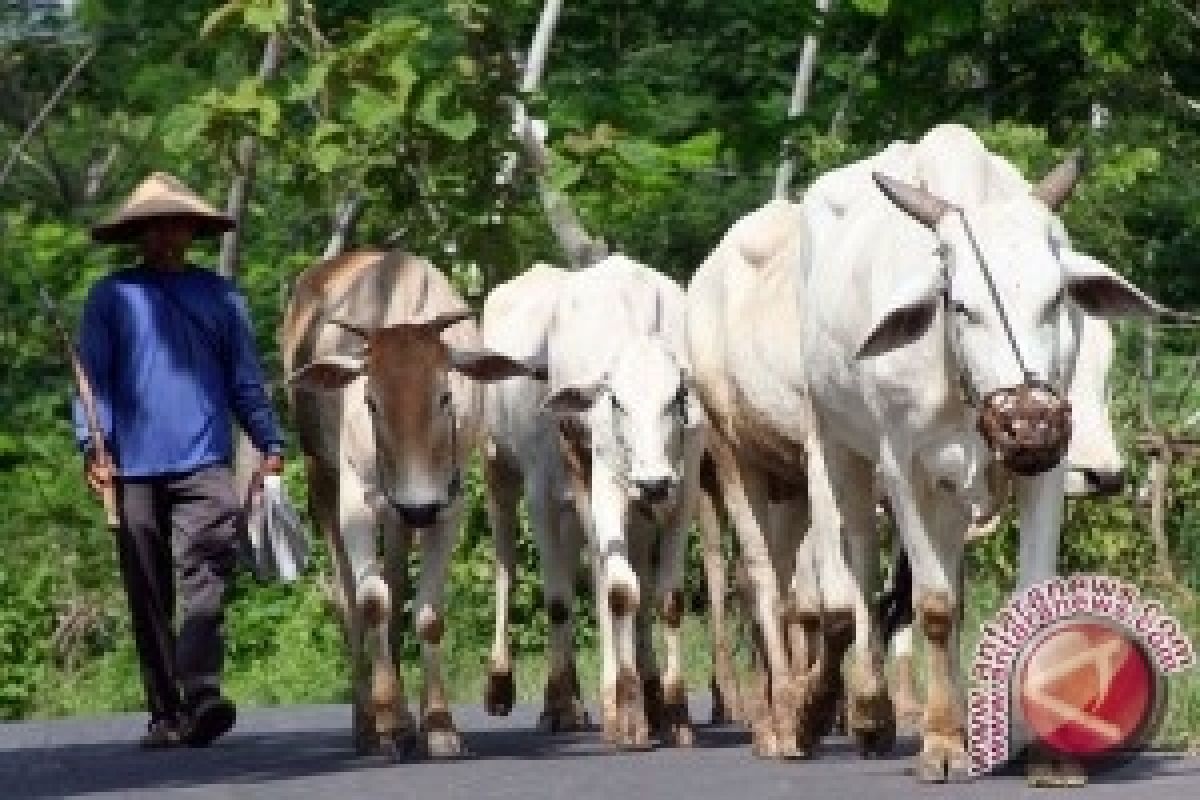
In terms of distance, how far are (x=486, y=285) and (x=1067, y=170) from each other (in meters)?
7.83

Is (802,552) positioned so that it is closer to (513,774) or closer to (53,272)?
(513,774)

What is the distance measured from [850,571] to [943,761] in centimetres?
175

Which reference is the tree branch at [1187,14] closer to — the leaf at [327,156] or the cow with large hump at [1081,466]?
the leaf at [327,156]

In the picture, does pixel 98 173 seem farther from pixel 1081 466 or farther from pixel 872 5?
pixel 1081 466

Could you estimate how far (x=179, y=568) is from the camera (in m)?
17.0

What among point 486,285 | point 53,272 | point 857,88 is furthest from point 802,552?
point 53,272

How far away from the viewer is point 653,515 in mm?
16688

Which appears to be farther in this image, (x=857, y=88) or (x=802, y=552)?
(x=857, y=88)

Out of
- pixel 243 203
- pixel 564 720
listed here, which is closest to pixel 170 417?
pixel 564 720

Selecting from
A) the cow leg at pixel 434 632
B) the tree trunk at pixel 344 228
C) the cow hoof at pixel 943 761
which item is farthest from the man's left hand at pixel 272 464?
the tree trunk at pixel 344 228

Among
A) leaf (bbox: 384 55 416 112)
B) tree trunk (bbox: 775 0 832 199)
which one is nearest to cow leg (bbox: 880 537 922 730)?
leaf (bbox: 384 55 416 112)

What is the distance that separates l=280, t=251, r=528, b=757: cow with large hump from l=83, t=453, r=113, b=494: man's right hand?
0.81 m

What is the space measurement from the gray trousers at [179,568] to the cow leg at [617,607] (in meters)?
1.52

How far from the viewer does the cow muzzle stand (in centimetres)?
1235
